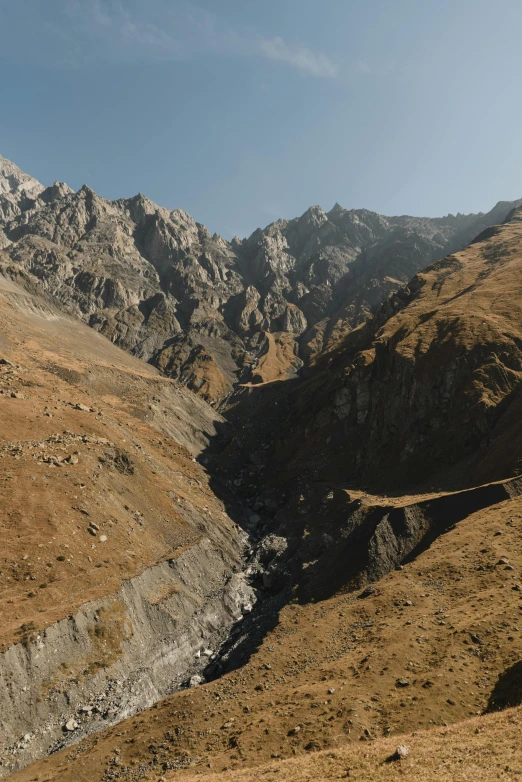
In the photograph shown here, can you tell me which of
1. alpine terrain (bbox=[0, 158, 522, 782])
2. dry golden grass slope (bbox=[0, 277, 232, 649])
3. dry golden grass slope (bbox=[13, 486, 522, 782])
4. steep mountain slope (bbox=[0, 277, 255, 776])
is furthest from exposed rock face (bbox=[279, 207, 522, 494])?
steep mountain slope (bbox=[0, 277, 255, 776])

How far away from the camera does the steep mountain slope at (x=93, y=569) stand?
32531 millimetres

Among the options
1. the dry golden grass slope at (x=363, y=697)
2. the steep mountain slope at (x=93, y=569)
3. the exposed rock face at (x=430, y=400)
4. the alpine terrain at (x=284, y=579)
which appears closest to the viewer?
the dry golden grass slope at (x=363, y=697)

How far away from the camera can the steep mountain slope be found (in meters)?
32.5

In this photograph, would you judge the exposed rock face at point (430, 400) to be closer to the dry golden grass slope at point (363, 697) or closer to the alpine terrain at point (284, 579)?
the alpine terrain at point (284, 579)

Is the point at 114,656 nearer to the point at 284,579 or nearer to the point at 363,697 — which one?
the point at 284,579

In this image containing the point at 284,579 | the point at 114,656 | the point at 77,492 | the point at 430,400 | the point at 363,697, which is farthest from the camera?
the point at 430,400

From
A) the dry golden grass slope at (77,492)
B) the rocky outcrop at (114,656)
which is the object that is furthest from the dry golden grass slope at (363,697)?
the dry golden grass slope at (77,492)

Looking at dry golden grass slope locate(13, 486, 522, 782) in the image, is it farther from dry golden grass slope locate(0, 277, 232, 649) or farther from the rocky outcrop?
dry golden grass slope locate(0, 277, 232, 649)

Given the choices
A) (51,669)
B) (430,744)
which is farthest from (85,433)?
(430,744)

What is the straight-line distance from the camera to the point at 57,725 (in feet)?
103

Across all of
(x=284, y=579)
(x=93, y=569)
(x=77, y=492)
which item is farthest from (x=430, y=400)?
(x=93, y=569)

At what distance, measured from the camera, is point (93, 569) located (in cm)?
4334

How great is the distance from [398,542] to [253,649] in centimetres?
2179

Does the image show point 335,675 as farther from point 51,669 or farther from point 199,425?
point 199,425
